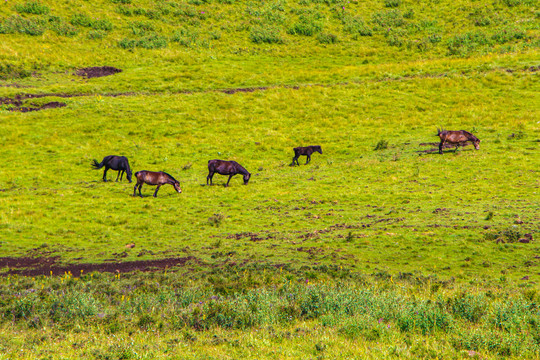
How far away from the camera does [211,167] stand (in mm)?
27703

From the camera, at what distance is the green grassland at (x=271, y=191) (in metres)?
10.0

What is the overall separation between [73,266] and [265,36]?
58.2 metres

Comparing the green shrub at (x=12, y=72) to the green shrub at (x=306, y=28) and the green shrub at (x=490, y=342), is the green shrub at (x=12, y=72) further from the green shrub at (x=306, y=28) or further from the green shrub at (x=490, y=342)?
the green shrub at (x=490, y=342)

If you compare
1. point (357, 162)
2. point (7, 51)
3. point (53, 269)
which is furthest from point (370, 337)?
point (7, 51)

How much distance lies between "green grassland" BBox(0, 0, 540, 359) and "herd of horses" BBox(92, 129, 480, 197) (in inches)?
29.0

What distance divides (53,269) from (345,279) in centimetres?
1018

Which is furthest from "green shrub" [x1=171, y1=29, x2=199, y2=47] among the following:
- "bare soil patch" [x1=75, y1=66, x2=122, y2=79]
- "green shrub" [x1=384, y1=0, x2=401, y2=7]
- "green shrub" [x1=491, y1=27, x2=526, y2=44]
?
"green shrub" [x1=491, y1=27, x2=526, y2=44]

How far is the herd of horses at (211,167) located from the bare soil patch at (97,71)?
75.7 feet

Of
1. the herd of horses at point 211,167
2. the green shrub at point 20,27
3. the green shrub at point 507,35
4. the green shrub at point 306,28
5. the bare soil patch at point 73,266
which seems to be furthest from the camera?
the green shrub at point 306,28

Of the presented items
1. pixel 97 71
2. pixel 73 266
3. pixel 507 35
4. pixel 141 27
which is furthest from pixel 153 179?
pixel 507 35

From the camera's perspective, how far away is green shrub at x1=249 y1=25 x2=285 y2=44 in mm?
68494

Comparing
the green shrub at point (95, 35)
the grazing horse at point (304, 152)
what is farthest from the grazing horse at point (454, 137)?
the green shrub at point (95, 35)

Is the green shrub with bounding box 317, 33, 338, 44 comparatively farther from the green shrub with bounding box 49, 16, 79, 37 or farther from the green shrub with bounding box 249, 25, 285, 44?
the green shrub with bounding box 49, 16, 79, 37

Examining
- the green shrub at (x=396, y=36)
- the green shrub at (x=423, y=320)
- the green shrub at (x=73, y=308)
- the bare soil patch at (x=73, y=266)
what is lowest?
the bare soil patch at (x=73, y=266)
